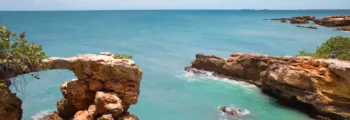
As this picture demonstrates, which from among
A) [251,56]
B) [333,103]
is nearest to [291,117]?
[333,103]

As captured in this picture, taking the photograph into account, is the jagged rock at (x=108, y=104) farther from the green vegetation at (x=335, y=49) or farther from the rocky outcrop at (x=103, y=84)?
the green vegetation at (x=335, y=49)

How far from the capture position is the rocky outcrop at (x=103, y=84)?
16812mm

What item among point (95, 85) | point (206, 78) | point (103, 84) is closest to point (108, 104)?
point (103, 84)

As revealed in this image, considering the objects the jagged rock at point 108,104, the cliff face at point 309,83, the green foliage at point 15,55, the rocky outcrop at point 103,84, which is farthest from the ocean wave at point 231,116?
the green foliage at point 15,55

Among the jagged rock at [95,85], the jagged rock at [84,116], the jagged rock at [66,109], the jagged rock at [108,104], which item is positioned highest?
the jagged rock at [95,85]

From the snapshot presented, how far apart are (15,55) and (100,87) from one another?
5328 millimetres

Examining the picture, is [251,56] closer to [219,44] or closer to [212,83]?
[212,83]

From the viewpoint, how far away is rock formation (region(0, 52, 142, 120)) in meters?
16.7

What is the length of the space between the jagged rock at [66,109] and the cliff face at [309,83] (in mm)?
20558

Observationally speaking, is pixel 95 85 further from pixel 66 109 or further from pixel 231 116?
pixel 231 116

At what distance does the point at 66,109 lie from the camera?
69.0ft

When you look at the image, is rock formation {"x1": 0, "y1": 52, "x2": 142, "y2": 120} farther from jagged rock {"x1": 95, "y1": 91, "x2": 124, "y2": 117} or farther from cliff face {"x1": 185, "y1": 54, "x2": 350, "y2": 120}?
cliff face {"x1": 185, "y1": 54, "x2": 350, "y2": 120}

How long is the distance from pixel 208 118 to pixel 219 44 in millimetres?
47141

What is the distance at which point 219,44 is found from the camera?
241 ft
